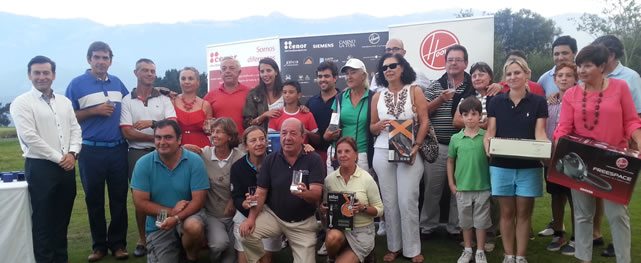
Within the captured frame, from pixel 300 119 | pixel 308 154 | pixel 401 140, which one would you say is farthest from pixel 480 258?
pixel 300 119

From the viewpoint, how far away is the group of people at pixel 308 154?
4.12 meters

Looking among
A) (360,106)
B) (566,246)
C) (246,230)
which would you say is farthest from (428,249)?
(246,230)

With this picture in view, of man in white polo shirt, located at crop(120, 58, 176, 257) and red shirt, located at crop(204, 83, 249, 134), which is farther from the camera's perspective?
red shirt, located at crop(204, 83, 249, 134)

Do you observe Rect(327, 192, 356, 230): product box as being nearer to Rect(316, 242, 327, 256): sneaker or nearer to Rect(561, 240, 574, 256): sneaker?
Rect(316, 242, 327, 256): sneaker

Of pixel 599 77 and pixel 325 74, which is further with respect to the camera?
pixel 325 74

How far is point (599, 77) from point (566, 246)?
1.95 metres

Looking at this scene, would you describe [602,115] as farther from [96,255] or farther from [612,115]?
[96,255]

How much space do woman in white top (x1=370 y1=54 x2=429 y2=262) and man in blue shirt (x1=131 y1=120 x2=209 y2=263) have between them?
1.65 metres

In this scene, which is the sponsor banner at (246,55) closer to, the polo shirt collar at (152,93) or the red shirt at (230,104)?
the red shirt at (230,104)

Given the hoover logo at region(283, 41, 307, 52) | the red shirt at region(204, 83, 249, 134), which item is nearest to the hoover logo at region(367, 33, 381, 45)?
the hoover logo at region(283, 41, 307, 52)

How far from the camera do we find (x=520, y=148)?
12.8 feet

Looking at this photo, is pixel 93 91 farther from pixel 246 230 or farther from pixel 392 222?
pixel 392 222

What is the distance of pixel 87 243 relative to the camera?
5.68 m

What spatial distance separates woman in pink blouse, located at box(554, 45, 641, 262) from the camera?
3.82 m
